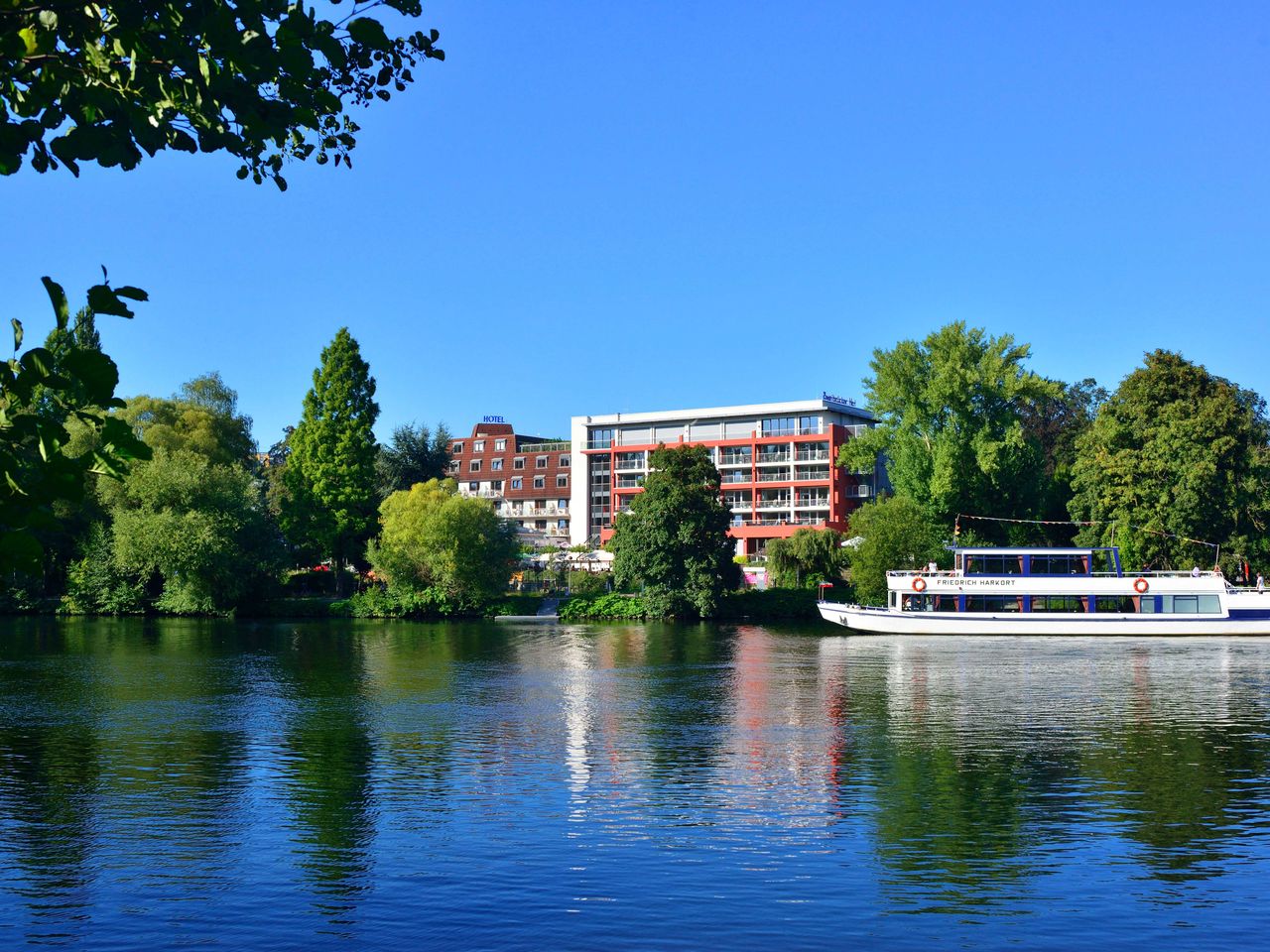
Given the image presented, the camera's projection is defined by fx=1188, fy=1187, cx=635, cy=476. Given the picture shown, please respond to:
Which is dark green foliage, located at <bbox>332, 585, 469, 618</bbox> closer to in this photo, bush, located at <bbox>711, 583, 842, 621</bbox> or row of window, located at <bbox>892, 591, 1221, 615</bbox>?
bush, located at <bbox>711, 583, 842, 621</bbox>

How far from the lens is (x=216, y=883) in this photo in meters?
17.7

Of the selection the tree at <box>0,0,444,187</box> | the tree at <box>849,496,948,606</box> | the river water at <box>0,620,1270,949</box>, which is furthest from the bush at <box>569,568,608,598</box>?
the tree at <box>0,0,444,187</box>

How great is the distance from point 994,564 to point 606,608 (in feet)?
104

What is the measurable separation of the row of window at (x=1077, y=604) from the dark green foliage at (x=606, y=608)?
76.2 ft

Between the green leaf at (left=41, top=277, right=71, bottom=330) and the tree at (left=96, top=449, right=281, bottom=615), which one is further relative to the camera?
the tree at (left=96, top=449, right=281, bottom=615)

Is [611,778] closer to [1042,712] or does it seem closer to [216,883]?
[216,883]

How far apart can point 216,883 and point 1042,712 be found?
26.5 meters

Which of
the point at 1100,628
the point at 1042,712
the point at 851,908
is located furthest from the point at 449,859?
the point at 1100,628

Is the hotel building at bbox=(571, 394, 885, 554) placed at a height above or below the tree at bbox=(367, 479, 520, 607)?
above

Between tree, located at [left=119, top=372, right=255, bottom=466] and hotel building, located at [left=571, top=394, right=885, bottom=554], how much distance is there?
39.4m

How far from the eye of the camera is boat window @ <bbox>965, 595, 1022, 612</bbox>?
71.4m

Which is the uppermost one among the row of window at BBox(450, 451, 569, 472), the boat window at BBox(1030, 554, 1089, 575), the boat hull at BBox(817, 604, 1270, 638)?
the row of window at BBox(450, 451, 569, 472)

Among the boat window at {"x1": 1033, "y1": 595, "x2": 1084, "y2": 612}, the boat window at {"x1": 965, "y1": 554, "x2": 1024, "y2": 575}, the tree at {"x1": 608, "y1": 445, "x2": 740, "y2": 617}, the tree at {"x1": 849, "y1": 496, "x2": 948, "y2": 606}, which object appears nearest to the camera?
the boat window at {"x1": 1033, "y1": 595, "x2": 1084, "y2": 612}

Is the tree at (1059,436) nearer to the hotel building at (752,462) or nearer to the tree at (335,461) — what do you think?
the hotel building at (752,462)
